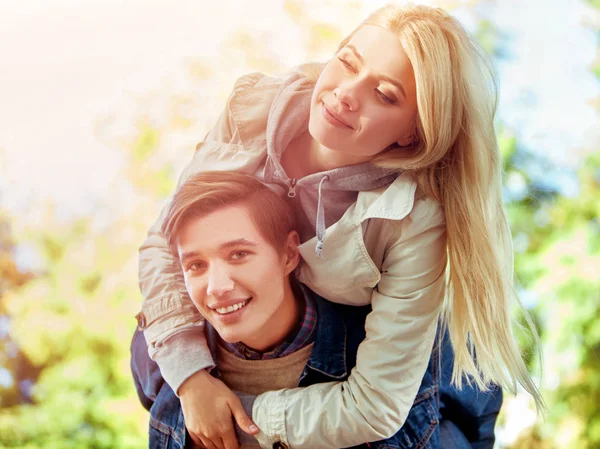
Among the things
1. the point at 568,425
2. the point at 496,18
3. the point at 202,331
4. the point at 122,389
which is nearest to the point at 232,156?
the point at 202,331

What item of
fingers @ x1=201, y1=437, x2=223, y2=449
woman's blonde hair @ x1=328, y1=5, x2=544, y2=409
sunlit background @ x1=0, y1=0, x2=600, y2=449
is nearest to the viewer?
woman's blonde hair @ x1=328, y1=5, x2=544, y2=409

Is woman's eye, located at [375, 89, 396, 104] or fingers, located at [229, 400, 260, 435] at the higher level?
woman's eye, located at [375, 89, 396, 104]

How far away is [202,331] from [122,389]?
0.46 metres

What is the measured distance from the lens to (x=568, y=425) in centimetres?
150

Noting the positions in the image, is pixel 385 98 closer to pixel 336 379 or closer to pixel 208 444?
pixel 336 379

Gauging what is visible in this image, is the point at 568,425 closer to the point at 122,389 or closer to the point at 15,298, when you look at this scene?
the point at 122,389

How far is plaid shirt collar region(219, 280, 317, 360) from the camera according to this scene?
3.09 ft

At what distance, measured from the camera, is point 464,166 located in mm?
864

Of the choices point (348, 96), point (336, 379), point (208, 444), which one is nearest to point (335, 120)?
point (348, 96)

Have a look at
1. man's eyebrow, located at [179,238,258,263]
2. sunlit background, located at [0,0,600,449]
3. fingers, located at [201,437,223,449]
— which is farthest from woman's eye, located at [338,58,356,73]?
fingers, located at [201,437,223,449]

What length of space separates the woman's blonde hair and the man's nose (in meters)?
0.25

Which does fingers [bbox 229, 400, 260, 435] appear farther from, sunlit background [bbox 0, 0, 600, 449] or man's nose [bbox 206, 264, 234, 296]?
sunlit background [bbox 0, 0, 600, 449]

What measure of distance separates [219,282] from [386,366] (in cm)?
24

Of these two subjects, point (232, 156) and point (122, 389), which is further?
point (122, 389)
